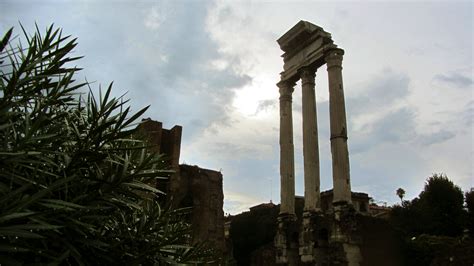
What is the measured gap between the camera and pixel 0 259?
2.31 m

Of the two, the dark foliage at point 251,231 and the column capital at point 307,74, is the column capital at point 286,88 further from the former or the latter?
the dark foliage at point 251,231

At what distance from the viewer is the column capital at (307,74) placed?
17.9m

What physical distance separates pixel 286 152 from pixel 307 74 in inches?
138

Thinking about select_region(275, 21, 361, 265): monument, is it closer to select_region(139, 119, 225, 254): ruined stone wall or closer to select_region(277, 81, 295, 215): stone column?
select_region(277, 81, 295, 215): stone column

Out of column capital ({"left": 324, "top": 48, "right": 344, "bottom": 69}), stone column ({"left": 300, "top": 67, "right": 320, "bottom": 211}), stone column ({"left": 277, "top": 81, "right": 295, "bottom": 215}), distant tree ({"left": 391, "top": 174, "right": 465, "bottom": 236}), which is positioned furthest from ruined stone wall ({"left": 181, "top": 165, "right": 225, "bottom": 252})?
distant tree ({"left": 391, "top": 174, "right": 465, "bottom": 236})

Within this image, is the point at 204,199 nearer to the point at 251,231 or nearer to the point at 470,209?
the point at 251,231

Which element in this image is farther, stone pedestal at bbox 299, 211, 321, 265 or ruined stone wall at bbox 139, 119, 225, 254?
ruined stone wall at bbox 139, 119, 225, 254

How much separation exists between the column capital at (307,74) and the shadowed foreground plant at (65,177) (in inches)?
572

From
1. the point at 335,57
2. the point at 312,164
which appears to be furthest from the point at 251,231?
the point at 335,57

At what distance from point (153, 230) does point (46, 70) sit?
1710 millimetres

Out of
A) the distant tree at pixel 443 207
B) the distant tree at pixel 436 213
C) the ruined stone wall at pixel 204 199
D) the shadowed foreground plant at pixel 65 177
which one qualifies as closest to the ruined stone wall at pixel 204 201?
the ruined stone wall at pixel 204 199

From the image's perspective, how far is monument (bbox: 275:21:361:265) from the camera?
1453 cm

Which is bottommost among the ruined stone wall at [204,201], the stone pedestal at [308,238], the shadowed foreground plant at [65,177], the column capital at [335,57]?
the shadowed foreground plant at [65,177]

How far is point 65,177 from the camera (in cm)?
284
